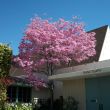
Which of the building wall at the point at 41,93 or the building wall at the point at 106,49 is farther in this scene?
the building wall at the point at 41,93

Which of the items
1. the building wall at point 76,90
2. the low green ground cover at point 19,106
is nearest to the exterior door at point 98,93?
the building wall at point 76,90

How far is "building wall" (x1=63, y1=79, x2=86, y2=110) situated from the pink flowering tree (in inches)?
53.6

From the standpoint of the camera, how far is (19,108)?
963 inches

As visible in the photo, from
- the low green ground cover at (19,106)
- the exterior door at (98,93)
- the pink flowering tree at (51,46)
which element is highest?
the pink flowering tree at (51,46)

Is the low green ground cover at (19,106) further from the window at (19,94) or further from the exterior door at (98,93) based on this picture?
the exterior door at (98,93)

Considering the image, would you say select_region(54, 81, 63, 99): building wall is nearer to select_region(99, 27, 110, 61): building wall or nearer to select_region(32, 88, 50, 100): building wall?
select_region(32, 88, 50, 100): building wall

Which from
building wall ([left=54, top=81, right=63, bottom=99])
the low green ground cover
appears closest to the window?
the low green ground cover

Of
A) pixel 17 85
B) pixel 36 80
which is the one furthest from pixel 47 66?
pixel 17 85

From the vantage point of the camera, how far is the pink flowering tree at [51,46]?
2403 cm

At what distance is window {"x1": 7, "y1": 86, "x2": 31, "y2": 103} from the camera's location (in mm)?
25683

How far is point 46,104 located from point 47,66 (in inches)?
147

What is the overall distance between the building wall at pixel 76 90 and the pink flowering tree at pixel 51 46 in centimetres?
136

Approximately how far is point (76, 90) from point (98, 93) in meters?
2.63

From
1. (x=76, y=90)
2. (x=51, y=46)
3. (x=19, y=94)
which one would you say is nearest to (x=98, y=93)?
(x=76, y=90)
